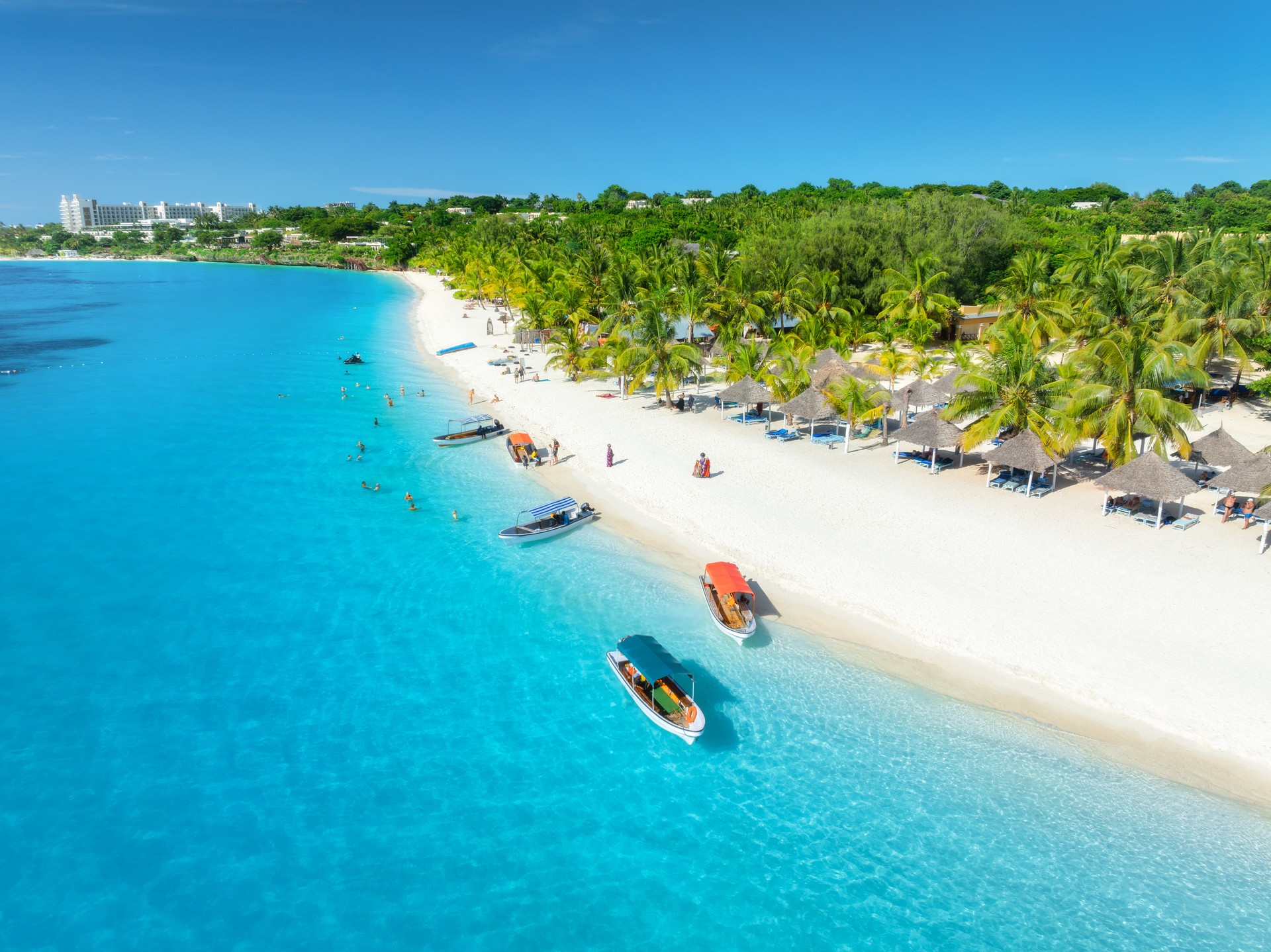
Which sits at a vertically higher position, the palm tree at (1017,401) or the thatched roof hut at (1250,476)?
the palm tree at (1017,401)

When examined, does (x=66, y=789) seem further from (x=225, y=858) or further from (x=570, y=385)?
(x=570, y=385)

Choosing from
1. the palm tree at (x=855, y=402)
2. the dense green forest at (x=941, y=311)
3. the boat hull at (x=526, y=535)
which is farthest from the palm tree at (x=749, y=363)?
the boat hull at (x=526, y=535)

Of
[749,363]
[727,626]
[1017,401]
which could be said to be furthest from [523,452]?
[1017,401]

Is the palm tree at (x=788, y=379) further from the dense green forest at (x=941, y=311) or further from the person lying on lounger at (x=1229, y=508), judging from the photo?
the person lying on lounger at (x=1229, y=508)

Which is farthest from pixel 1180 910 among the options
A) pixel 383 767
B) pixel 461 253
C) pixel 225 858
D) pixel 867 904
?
pixel 461 253

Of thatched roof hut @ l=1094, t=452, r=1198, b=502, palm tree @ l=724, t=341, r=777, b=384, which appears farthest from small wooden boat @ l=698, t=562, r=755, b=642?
palm tree @ l=724, t=341, r=777, b=384

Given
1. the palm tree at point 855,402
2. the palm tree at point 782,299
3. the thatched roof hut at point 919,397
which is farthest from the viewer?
the palm tree at point 782,299

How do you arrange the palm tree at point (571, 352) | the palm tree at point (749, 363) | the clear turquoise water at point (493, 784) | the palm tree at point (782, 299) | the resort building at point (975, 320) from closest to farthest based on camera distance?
the clear turquoise water at point (493, 784) → the palm tree at point (749, 363) → the palm tree at point (571, 352) → the palm tree at point (782, 299) → the resort building at point (975, 320)
